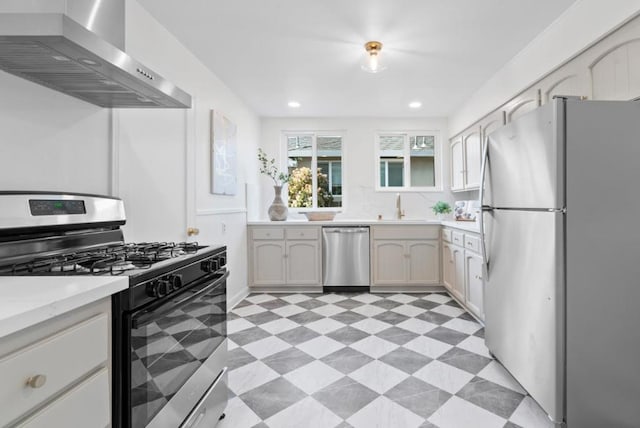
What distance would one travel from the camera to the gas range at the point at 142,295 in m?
0.97

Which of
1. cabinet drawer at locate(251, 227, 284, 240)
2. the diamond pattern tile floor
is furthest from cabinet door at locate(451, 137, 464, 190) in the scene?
cabinet drawer at locate(251, 227, 284, 240)

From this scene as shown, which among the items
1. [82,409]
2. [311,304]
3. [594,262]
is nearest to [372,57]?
[594,262]

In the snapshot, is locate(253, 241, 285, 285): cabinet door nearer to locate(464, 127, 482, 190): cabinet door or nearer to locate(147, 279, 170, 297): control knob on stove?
locate(464, 127, 482, 190): cabinet door

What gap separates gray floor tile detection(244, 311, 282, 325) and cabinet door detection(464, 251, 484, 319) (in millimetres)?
1799

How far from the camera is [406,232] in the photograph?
4.03 m

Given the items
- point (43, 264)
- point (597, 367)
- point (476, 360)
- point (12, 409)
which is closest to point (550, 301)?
point (597, 367)

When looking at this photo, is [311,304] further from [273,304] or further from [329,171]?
[329,171]

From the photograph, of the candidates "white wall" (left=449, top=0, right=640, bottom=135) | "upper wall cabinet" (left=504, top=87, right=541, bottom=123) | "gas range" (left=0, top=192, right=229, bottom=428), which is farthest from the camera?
"upper wall cabinet" (left=504, top=87, right=541, bottom=123)

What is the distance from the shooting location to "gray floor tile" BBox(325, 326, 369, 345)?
8.59 ft

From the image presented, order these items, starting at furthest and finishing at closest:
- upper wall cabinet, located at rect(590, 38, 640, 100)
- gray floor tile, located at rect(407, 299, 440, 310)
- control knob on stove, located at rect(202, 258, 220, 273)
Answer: gray floor tile, located at rect(407, 299, 440, 310) < upper wall cabinet, located at rect(590, 38, 640, 100) < control knob on stove, located at rect(202, 258, 220, 273)

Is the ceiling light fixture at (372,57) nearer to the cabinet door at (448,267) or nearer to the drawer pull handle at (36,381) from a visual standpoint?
the cabinet door at (448,267)

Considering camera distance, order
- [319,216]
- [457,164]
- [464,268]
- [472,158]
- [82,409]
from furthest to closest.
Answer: [319,216] < [457,164] < [472,158] < [464,268] < [82,409]

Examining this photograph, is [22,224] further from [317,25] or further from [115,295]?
[317,25]

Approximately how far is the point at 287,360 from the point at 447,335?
1319 millimetres
